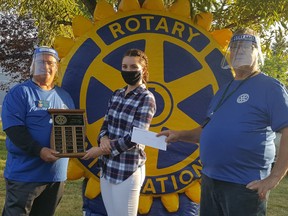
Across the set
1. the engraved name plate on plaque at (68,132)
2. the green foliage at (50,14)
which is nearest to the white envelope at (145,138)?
the engraved name plate on plaque at (68,132)

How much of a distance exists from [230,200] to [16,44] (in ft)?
46.4

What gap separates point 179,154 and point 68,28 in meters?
2.85

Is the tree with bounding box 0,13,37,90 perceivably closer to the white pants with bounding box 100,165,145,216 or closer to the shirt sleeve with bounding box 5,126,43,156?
the shirt sleeve with bounding box 5,126,43,156

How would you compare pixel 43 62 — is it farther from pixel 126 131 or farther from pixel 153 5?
pixel 153 5

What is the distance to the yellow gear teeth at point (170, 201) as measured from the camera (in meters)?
4.43

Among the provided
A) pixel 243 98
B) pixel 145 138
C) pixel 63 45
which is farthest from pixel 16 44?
pixel 243 98

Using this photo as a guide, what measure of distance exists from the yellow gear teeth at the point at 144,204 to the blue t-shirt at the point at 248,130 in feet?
5.54

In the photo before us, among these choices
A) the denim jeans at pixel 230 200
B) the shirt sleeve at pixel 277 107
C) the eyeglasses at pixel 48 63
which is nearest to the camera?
the shirt sleeve at pixel 277 107

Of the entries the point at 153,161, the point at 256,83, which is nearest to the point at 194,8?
the point at 153,161

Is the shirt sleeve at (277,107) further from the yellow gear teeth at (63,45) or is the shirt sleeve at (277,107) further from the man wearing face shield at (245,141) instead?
the yellow gear teeth at (63,45)

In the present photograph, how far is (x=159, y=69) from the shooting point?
455cm

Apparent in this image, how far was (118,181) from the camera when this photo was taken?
325cm

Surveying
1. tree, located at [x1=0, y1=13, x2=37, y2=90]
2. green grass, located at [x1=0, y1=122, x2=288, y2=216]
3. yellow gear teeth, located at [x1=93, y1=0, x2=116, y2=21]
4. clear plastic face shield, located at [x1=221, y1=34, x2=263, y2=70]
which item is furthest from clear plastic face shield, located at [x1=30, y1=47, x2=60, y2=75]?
tree, located at [x1=0, y1=13, x2=37, y2=90]

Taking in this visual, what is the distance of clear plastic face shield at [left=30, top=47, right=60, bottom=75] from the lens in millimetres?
3492
